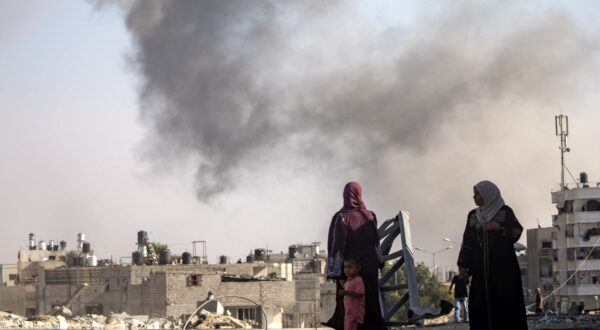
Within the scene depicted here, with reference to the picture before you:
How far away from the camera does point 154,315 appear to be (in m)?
74.0

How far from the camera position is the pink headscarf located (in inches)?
572

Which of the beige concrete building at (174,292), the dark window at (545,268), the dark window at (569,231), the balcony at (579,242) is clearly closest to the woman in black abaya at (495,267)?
the beige concrete building at (174,292)

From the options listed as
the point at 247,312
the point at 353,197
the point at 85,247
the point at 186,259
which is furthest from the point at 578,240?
the point at 353,197

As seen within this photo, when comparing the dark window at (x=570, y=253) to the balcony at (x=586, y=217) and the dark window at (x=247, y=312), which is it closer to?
the balcony at (x=586, y=217)

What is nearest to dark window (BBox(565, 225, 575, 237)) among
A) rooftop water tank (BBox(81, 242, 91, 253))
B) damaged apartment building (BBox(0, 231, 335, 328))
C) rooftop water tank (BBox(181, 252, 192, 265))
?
damaged apartment building (BBox(0, 231, 335, 328))

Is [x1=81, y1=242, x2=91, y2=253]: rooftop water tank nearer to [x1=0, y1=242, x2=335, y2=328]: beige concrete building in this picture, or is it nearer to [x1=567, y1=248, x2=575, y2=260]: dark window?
[x1=0, y1=242, x2=335, y2=328]: beige concrete building

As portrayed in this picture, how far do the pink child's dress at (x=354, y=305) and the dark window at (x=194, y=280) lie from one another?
6246cm

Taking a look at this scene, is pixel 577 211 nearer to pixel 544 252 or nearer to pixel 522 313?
pixel 544 252

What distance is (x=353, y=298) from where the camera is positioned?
45.6ft

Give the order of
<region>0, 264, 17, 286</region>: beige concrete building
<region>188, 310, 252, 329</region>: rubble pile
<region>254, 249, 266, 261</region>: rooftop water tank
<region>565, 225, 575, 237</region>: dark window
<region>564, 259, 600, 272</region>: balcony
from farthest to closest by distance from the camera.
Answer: <region>0, 264, 17, 286</region>: beige concrete building < <region>254, 249, 266, 261</region>: rooftop water tank < <region>565, 225, 575, 237</region>: dark window < <region>564, 259, 600, 272</region>: balcony < <region>188, 310, 252, 329</region>: rubble pile

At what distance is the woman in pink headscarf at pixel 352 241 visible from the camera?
1438cm

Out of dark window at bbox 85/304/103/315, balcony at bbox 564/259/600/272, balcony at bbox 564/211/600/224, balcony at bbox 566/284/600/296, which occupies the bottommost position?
dark window at bbox 85/304/103/315

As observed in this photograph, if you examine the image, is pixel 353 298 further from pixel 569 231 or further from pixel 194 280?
pixel 569 231

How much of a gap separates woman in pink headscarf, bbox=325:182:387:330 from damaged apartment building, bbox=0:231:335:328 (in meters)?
48.4
